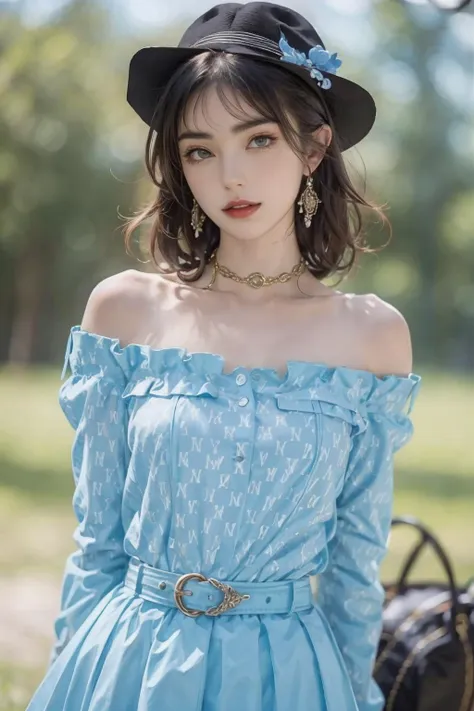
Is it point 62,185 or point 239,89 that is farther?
point 62,185

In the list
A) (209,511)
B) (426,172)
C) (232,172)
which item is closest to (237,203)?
(232,172)

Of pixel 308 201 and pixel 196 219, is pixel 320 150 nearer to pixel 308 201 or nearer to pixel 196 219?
pixel 308 201

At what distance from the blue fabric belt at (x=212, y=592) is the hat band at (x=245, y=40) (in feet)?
2.93

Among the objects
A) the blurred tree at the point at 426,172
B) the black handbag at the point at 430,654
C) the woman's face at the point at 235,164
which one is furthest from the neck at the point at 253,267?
the blurred tree at the point at 426,172

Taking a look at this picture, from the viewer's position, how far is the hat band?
1627 millimetres

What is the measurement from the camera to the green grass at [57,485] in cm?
607

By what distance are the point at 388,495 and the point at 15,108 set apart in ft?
34.9

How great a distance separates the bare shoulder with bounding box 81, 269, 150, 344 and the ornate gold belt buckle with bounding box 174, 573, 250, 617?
1.45 ft

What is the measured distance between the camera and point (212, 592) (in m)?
1.57

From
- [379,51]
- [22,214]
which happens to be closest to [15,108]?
[22,214]

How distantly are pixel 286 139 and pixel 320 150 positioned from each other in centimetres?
15

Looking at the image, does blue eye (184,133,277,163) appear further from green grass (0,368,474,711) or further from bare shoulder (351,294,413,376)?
green grass (0,368,474,711)

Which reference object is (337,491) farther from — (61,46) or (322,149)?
(61,46)

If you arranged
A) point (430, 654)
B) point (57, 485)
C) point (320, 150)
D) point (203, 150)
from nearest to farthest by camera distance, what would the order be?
point (203, 150), point (320, 150), point (430, 654), point (57, 485)
